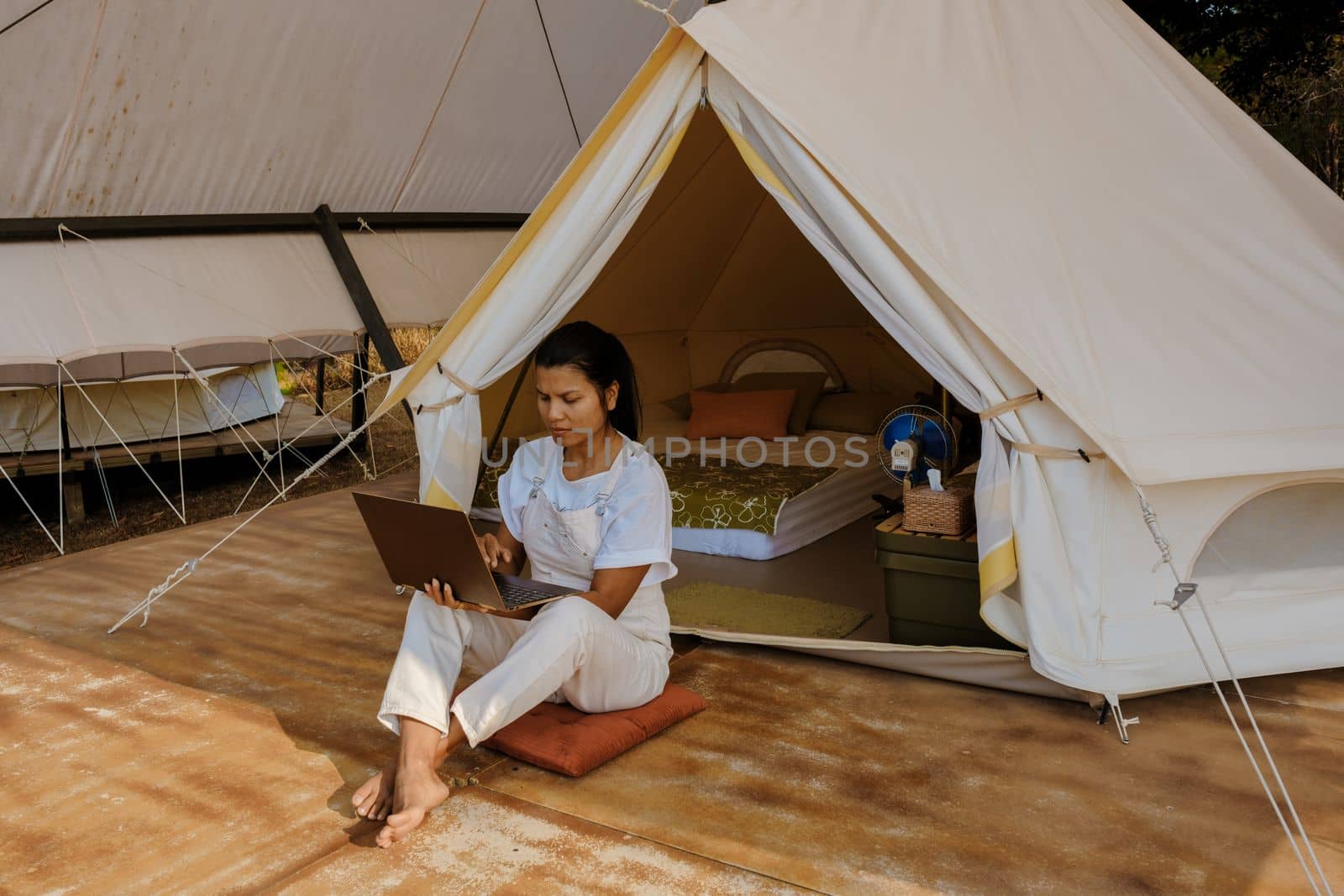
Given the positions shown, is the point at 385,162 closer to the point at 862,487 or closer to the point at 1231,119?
the point at 862,487

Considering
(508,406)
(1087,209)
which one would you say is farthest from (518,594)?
(508,406)

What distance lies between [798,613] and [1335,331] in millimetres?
1618

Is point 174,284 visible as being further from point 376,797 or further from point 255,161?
point 376,797

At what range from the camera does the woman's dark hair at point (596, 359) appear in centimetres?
245

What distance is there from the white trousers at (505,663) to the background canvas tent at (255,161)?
2388 mm

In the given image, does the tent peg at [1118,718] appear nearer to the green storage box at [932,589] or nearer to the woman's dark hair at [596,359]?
the green storage box at [932,589]

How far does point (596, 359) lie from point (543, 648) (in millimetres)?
669

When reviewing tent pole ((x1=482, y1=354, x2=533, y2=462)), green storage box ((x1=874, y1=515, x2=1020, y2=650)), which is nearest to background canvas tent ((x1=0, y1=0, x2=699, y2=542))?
tent pole ((x1=482, y1=354, x2=533, y2=462))

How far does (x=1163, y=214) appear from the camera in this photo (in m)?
2.85

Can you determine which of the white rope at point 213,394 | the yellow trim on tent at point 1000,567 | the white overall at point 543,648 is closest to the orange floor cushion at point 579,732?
the white overall at point 543,648

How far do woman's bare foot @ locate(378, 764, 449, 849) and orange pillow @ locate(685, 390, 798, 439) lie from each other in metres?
3.09

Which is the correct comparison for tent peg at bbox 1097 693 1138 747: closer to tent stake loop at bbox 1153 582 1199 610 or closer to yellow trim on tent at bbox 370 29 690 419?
tent stake loop at bbox 1153 582 1199 610

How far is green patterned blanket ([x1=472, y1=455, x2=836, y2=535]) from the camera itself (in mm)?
4020

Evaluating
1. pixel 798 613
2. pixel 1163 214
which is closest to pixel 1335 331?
pixel 1163 214
